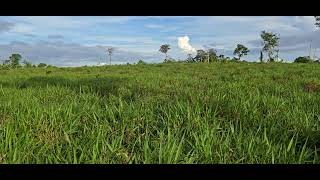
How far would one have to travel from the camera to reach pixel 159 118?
Answer: 4645 mm

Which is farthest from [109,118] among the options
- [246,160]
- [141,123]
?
[246,160]

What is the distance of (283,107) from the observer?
5.56 metres

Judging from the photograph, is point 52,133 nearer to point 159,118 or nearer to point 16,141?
point 16,141
